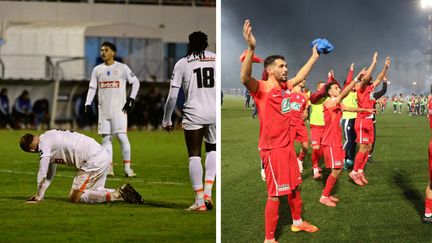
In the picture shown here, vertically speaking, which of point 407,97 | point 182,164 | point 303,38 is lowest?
point 182,164

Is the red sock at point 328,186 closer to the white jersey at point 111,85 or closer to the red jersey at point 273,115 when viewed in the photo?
the red jersey at point 273,115

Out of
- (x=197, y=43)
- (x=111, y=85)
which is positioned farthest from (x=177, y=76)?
(x=111, y=85)

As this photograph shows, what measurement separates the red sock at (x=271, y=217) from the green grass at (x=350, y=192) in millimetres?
223

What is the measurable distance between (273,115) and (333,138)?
4.16 ft

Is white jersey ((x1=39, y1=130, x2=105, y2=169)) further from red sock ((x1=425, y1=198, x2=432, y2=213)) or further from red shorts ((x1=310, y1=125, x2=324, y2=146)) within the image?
red sock ((x1=425, y1=198, x2=432, y2=213))

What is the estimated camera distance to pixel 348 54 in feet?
26.1

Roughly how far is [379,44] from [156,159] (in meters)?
6.52

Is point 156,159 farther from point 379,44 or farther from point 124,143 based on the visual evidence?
point 379,44

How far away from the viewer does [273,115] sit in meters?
6.98

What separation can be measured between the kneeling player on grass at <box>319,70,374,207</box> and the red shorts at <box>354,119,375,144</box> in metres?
0.22

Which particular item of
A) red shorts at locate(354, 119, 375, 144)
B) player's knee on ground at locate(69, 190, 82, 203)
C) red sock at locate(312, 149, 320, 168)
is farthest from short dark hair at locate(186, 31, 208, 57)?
player's knee on ground at locate(69, 190, 82, 203)

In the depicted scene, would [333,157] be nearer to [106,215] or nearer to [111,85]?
[106,215]

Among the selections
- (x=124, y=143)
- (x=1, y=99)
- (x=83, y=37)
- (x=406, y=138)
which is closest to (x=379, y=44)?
(x=406, y=138)

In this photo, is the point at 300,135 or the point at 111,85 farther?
the point at 111,85
